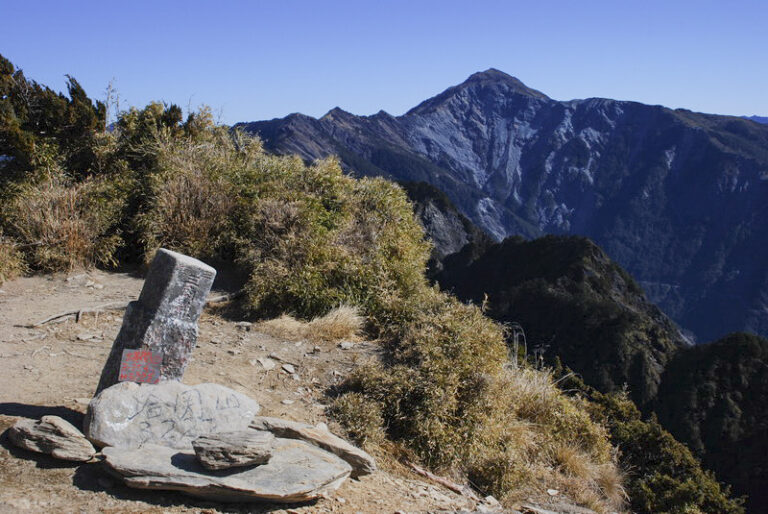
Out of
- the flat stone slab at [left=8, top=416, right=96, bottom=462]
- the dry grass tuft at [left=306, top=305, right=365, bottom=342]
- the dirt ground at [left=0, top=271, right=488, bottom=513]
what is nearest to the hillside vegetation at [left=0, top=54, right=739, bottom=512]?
the dry grass tuft at [left=306, top=305, right=365, bottom=342]

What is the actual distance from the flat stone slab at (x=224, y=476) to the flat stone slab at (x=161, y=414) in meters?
0.17

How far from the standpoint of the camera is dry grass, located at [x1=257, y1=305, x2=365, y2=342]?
7.13 meters

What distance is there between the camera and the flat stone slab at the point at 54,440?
4.02 m

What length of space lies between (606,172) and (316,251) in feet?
593

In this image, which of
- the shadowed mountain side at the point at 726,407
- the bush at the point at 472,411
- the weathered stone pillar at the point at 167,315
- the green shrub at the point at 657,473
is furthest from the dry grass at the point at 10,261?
the shadowed mountain side at the point at 726,407

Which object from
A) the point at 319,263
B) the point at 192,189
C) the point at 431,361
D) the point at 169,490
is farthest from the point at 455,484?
the point at 192,189

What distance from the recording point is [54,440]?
4043 millimetres

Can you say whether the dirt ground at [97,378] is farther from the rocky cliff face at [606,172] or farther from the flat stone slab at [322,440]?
the rocky cliff face at [606,172]

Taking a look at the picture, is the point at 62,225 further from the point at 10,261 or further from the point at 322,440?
the point at 322,440

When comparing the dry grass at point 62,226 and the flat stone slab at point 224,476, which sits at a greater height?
the dry grass at point 62,226

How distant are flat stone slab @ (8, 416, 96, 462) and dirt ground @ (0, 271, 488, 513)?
Answer: 0.09 m

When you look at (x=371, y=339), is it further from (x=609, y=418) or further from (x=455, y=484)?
(x=609, y=418)

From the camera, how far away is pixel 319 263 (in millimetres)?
7996

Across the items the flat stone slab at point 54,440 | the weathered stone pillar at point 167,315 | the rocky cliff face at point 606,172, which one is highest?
the rocky cliff face at point 606,172
